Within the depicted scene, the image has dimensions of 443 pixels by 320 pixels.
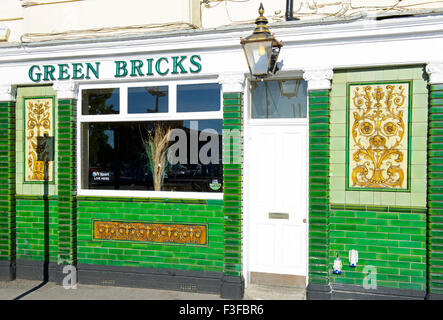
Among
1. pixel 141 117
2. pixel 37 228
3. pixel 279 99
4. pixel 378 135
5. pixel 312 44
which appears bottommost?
pixel 37 228

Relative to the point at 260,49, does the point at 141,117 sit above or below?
below

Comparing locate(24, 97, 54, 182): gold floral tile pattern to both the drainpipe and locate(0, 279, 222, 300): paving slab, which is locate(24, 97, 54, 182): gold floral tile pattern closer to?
locate(0, 279, 222, 300): paving slab

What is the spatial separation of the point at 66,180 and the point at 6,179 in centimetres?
119

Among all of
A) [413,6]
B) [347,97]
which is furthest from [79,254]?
[413,6]

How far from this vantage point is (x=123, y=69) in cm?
636

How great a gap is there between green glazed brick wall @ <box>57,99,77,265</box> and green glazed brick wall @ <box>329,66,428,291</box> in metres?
4.21

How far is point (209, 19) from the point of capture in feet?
20.8

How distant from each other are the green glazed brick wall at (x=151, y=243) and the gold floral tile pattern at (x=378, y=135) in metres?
2.14

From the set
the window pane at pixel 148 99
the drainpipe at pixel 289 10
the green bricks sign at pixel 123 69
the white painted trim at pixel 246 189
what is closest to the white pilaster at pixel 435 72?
the drainpipe at pixel 289 10

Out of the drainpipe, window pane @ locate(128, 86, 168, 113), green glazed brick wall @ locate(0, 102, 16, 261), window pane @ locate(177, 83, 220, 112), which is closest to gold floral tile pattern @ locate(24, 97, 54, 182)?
green glazed brick wall @ locate(0, 102, 16, 261)

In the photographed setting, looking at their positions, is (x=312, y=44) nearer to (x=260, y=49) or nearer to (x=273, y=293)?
(x=260, y=49)

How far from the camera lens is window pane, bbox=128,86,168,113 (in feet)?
21.0

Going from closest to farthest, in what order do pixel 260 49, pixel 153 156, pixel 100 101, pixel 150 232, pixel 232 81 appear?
pixel 260 49 → pixel 232 81 → pixel 150 232 → pixel 153 156 → pixel 100 101

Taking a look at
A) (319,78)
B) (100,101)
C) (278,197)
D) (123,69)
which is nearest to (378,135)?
(319,78)
